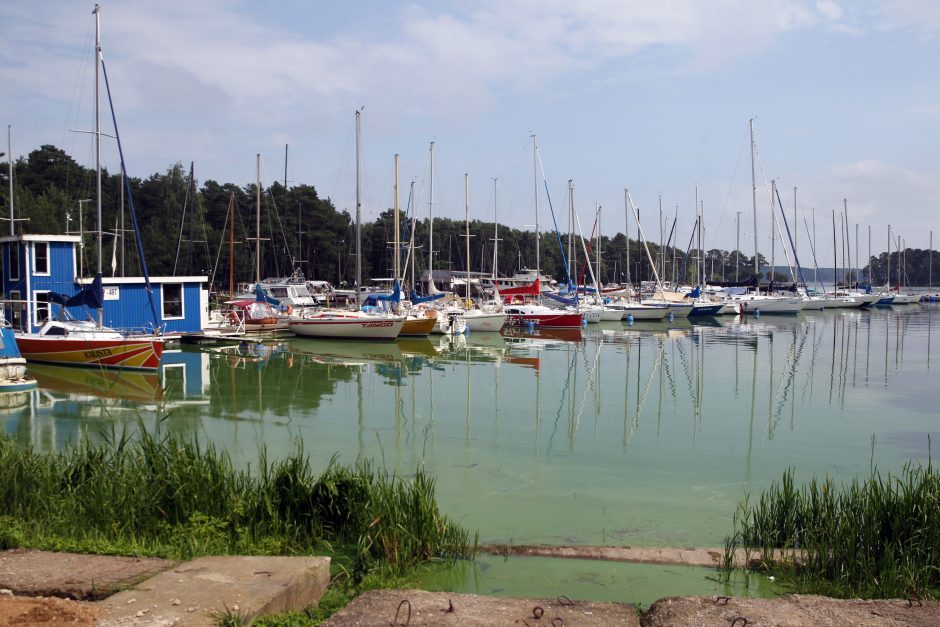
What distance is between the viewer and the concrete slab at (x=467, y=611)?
20.5 ft

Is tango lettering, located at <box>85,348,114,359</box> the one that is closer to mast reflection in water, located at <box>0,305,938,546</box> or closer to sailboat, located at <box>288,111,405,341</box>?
mast reflection in water, located at <box>0,305,938,546</box>

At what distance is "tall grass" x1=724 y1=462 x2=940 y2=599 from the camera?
766 centimetres

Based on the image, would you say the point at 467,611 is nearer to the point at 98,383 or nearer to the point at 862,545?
the point at 862,545

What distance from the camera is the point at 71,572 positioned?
694 cm

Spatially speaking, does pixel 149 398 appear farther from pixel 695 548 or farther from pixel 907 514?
pixel 907 514

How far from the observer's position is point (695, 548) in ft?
31.6

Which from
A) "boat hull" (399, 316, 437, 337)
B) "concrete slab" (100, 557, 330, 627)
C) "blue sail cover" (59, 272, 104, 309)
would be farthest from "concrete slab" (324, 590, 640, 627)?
"boat hull" (399, 316, 437, 337)

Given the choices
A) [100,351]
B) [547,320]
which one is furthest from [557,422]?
[547,320]

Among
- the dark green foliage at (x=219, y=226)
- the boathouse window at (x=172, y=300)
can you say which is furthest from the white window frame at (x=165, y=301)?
the dark green foliage at (x=219, y=226)

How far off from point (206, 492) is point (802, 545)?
6.48 m

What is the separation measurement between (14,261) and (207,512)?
25.0 metres

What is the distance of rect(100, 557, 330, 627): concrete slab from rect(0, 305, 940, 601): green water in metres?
1.63

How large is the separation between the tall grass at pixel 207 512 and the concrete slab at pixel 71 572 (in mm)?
332

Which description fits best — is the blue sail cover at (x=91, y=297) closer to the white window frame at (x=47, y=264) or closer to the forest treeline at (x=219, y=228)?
the white window frame at (x=47, y=264)
